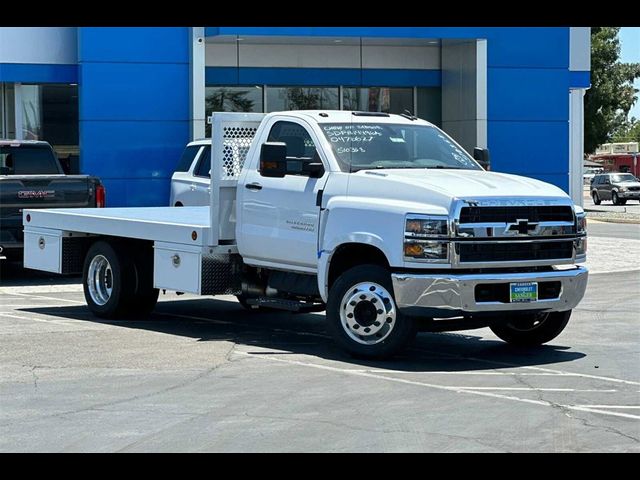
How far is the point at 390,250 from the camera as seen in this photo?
35.9ft

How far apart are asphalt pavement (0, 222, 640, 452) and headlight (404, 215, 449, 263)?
0.98 meters

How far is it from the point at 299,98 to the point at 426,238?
1787cm

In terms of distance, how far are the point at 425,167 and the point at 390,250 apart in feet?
4.99

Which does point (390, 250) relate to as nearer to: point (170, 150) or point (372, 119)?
point (372, 119)

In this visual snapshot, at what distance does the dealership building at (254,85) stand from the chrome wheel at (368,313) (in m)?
14.2

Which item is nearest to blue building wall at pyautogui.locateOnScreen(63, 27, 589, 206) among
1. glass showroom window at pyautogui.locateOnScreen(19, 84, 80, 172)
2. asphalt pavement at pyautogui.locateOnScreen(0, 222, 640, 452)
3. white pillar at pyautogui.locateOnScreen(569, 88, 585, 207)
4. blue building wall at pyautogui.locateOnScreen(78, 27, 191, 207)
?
blue building wall at pyautogui.locateOnScreen(78, 27, 191, 207)

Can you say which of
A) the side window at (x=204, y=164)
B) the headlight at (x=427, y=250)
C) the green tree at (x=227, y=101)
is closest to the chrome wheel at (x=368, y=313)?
the headlight at (x=427, y=250)

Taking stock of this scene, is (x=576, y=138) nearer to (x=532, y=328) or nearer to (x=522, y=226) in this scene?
(x=532, y=328)

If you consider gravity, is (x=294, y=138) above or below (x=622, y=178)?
below

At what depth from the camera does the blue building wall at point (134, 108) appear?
80.7 ft

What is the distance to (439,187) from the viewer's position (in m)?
11.0

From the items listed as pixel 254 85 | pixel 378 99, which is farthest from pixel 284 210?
pixel 378 99

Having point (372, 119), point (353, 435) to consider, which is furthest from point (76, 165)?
point (353, 435)

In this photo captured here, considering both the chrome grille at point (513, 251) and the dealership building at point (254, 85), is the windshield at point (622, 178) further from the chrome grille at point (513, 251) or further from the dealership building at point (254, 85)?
the chrome grille at point (513, 251)
